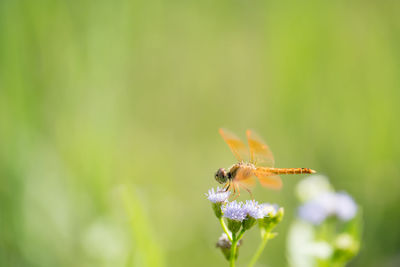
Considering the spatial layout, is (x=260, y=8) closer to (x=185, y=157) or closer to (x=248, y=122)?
(x=248, y=122)

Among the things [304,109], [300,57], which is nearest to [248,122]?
[304,109]

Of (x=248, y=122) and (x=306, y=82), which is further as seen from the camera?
(x=248, y=122)

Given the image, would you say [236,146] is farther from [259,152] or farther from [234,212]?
[234,212]

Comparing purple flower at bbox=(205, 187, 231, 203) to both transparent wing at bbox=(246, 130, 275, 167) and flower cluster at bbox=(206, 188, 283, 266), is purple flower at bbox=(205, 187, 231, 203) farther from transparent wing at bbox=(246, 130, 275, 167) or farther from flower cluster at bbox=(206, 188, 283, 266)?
transparent wing at bbox=(246, 130, 275, 167)

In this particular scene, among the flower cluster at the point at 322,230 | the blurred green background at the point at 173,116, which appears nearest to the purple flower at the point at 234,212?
the blurred green background at the point at 173,116

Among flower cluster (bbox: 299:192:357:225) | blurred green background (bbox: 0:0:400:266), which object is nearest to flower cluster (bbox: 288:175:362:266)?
flower cluster (bbox: 299:192:357:225)

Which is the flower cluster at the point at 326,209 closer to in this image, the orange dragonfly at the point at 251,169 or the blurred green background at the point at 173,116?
the orange dragonfly at the point at 251,169
